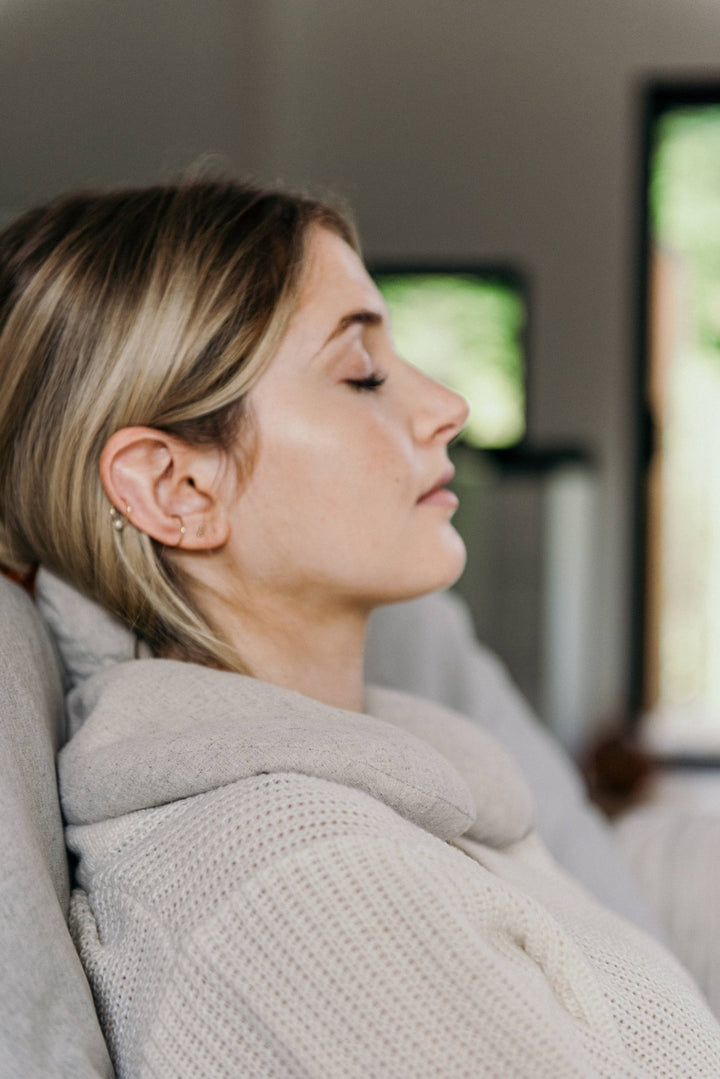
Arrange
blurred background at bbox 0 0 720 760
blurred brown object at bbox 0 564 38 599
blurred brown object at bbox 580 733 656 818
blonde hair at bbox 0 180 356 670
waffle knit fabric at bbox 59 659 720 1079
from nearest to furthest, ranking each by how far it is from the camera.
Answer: waffle knit fabric at bbox 59 659 720 1079 < blonde hair at bbox 0 180 356 670 < blurred brown object at bbox 0 564 38 599 < blurred brown object at bbox 580 733 656 818 < blurred background at bbox 0 0 720 760

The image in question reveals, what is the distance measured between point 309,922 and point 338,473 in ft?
1.35

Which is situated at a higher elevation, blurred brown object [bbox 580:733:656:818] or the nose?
the nose

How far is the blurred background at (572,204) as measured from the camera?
422 centimetres

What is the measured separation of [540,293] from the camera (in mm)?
4309

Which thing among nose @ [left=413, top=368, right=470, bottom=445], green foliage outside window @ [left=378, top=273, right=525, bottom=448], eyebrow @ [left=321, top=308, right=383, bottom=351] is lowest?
green foliage outside window @ [left=378, top=273, right=525, bottom=448]

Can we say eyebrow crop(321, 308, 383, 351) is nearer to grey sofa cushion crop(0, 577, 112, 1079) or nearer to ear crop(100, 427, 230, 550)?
ear crop(100, 427, 230, 550)

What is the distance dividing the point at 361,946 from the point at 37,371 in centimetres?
55

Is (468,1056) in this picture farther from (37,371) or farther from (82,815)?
(37,371)

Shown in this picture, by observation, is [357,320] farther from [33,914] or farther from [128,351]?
[33,914]

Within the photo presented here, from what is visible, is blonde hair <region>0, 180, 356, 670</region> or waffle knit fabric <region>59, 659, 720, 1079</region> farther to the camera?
blonde hair <region>0, 180, 356, 670</region>

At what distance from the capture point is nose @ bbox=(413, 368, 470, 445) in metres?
1.02

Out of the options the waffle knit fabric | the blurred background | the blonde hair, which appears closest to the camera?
the waffle knit fabric

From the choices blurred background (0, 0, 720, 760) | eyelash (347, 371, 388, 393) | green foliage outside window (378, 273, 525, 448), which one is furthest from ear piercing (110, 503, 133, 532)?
green foliage outside window (378, 273, 525, 448)

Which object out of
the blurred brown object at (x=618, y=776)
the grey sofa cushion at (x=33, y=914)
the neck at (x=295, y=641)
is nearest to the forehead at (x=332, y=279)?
the neck at (x=295, y=641)
